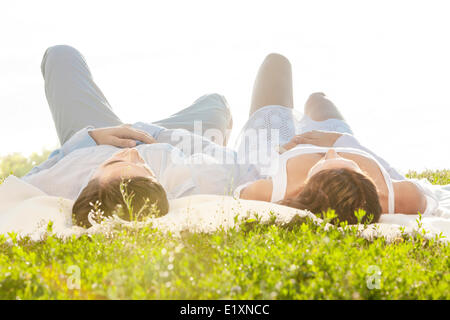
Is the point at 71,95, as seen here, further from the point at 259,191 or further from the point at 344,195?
the point at 344,195

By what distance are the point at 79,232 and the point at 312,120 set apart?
5024 millimetres

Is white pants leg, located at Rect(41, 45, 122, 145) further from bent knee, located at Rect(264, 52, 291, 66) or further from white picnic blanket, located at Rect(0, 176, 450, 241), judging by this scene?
bent knee, located at Rect(264, 52, 291, 66)

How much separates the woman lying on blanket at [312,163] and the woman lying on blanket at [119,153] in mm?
711

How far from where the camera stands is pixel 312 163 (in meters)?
4.67

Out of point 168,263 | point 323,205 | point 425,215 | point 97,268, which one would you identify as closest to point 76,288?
point 97,268

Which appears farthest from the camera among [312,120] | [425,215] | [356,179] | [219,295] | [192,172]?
[312,120]

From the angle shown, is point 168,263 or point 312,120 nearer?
point 168,263

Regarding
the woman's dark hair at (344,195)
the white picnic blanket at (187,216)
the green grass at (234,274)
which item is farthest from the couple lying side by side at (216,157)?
the green grass at (234,274)

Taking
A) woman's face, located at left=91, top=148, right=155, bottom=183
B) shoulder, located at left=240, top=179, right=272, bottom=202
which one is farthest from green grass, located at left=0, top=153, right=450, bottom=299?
→ shoulder, located at left=240, top=179, right=272, bottom=202

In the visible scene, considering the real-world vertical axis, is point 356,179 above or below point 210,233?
above

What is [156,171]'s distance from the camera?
5.38 metres

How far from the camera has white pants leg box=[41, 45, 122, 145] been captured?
723 centimetres

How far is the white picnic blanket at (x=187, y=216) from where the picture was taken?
3.12 meters

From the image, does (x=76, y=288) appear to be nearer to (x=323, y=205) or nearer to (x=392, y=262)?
(x=392, y=262)
